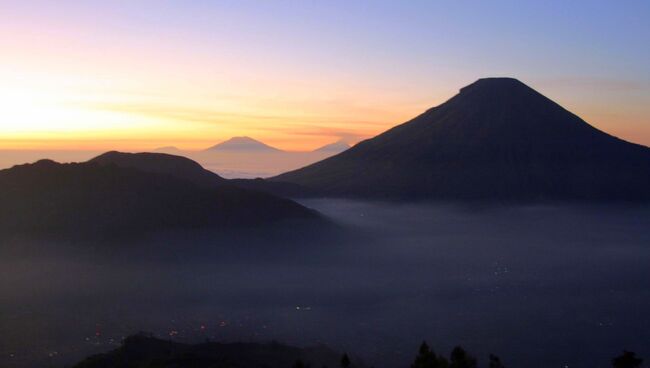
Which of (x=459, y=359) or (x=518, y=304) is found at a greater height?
(x=459, y=359)

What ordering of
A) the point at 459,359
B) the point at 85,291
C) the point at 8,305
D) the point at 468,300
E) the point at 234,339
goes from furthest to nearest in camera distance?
the point at 85,291, the point at 468,300, the point at 8,305, the point at 234,339, the point at 459,359

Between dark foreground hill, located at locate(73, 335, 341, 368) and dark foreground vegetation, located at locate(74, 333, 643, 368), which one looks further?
dark foreground hill, located at locate(73, 335, 341, 368)

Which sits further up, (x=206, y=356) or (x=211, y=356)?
(x=206, y=356)

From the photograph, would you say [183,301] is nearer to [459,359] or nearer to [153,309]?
[153,309]

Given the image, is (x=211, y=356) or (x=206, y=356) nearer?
(x=206, y=356)

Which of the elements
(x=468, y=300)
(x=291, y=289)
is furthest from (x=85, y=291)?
(x=468, y=300)

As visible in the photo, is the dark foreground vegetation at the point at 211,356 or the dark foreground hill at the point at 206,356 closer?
the dark foreground vegetation at the point at 211,356

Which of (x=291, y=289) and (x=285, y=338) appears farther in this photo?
(x=291, y=289)

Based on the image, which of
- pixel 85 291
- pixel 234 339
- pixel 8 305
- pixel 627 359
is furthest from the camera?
pixel 85 291
